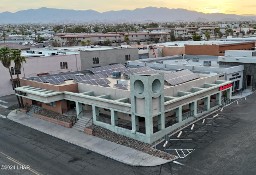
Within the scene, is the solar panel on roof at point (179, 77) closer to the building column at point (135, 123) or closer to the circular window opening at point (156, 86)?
the circular window opening at point (156, 86)

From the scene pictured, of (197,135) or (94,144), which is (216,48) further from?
(94,144)

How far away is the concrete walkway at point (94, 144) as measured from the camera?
103 ft

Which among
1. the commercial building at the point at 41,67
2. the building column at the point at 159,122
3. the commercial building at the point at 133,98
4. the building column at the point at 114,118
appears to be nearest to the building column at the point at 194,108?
the commercial building at the point at 133,98

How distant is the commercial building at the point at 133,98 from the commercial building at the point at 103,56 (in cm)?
1676

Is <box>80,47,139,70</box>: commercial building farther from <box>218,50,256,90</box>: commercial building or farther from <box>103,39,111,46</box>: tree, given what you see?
<box>103,39,111,46</box>: tree

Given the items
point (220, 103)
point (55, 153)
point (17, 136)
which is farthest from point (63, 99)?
point (220, 103)

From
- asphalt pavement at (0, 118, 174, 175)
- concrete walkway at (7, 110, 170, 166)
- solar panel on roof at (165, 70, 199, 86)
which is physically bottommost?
asphalt pavement at (0, 118, 174, 175)

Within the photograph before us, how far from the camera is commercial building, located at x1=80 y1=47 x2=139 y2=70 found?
227 feet

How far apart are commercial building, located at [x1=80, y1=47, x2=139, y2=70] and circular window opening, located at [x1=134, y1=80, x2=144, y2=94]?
1432 inches

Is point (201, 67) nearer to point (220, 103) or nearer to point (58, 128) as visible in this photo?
point (220, 103)

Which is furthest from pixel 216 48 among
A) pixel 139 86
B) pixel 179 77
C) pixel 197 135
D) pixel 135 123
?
pixel 135 123

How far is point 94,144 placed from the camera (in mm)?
35938

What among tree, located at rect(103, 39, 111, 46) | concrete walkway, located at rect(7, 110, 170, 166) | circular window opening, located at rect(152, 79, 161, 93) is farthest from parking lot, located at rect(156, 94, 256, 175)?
tree, located at rect(103, 39, 111, 46)

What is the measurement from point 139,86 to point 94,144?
877 cm
